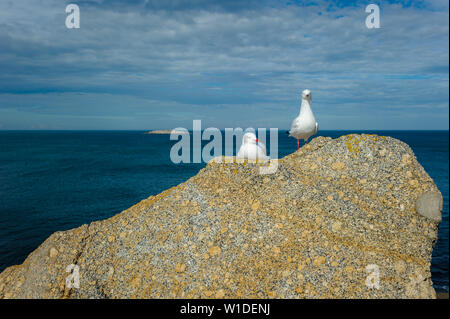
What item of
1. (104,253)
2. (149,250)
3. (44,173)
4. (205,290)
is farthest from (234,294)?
(44,173)

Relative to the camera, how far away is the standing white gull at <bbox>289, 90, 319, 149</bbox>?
9914 millimetres

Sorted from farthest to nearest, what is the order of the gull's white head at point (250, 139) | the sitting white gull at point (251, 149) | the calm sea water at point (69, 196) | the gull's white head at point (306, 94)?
1. the calm sea water at point (69, 196)
2. the gull's white head at point (306, 94)
3. the gull's white head at point (250, 139)
4. the sitting white gull at point (251, 149)

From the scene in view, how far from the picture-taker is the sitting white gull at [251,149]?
7.71 m

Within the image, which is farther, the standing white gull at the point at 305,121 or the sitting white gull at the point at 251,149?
the standing white gull at the point at 305,121

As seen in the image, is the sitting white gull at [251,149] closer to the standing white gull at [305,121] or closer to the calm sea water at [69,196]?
the standing white gull at [305,121]

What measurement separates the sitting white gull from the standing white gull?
2600 millimetres

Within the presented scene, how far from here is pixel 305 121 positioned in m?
9.91

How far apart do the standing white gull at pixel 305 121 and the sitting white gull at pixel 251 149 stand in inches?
102

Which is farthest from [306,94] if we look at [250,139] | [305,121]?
[250,139]

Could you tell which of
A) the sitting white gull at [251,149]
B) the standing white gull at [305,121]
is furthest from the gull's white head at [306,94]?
the sitting white gull at [251,149]

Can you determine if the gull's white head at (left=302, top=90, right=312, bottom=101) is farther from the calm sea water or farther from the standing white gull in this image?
the calm sea water

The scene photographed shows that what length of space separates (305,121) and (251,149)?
308 centimetres
